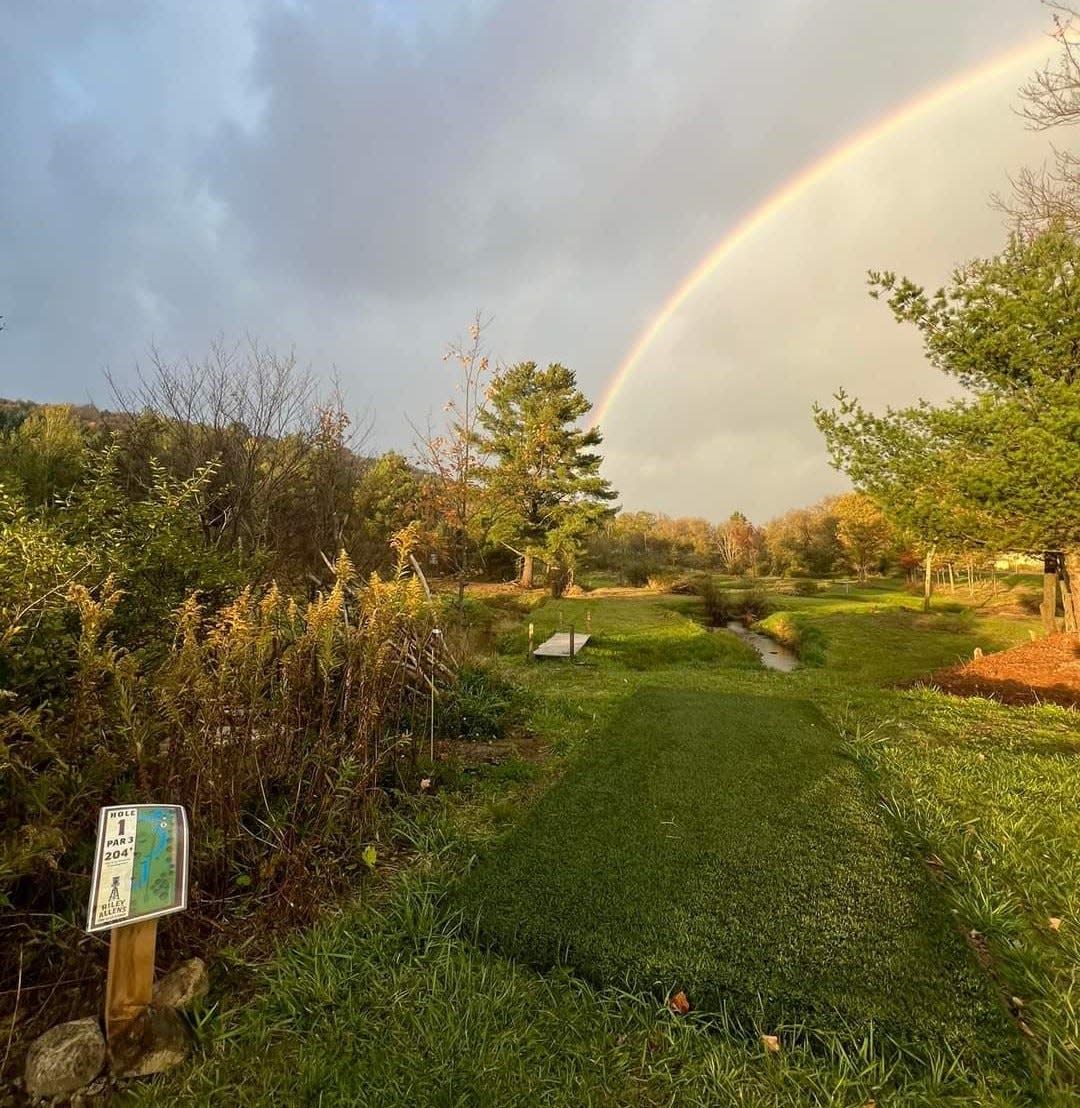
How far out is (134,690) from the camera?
228 centimetres

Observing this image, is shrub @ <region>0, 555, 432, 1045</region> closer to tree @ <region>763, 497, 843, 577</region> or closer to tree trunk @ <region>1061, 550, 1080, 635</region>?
tree trunk @ <region>1061, 550, 1080, 635</region>

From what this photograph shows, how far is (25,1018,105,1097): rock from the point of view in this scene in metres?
1.60

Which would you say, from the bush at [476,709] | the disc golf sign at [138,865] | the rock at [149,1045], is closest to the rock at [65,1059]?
the rock at [149,1045]

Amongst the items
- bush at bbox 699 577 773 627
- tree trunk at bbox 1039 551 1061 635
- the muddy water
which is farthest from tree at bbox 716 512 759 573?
tree trunk at bbox 1039 551 1061 635

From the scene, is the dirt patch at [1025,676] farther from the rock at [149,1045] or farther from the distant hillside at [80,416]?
the distant hillside at [80,416]

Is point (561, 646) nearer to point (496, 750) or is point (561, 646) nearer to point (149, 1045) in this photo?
point (496, 750)

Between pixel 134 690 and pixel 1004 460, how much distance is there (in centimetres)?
1023

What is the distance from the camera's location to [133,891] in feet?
5.51

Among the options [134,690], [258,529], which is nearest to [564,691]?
[134,690]

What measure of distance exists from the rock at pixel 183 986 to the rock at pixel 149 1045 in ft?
0.23

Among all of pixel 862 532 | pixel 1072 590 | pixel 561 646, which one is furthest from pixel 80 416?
pixel 862 532

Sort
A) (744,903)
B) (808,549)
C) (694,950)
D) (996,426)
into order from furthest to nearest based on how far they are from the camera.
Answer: (808,549), (996,426), (744,903), (694,950)

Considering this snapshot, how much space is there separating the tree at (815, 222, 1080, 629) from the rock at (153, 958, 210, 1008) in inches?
385

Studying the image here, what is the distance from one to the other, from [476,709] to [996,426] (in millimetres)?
8453
